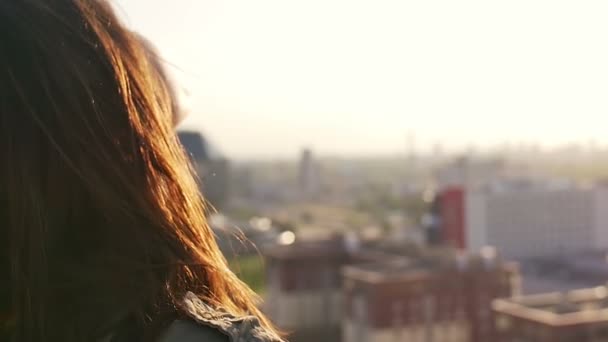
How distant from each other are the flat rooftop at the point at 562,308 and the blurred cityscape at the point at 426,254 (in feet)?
0.04

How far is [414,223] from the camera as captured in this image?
44.4 ft

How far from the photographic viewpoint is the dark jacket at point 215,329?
26 centimetres

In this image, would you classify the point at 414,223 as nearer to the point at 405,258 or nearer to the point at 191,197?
the point at 405,258

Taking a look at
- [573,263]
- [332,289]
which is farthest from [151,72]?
[573,263]

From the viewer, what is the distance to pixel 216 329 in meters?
0.26

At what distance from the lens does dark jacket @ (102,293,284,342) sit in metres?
0.26

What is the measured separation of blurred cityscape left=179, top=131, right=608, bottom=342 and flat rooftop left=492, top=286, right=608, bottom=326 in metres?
0.01

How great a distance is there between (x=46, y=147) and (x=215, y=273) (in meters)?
0.08

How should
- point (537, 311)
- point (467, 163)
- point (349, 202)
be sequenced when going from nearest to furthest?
point (537, 311)
point (467, 163)
point (349, 202)

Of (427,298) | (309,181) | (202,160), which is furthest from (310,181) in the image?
(202,160)

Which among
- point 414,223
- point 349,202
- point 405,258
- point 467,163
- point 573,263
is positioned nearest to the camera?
point 405,258

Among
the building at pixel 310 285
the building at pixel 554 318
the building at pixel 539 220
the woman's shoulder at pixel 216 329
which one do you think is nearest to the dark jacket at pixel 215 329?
the woman's shoulder at pixel 216 329

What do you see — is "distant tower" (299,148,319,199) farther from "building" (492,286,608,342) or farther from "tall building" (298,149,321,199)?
"building" (492,286,608,342)

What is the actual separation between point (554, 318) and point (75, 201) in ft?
15.5
